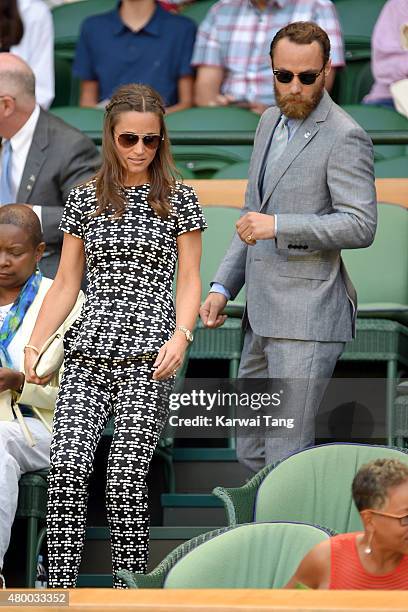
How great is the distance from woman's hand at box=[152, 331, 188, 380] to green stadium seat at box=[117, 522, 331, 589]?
0.61 metres

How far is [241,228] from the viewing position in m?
4.43

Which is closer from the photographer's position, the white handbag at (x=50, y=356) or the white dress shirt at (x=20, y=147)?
the white handbag at (x=50, y=356)

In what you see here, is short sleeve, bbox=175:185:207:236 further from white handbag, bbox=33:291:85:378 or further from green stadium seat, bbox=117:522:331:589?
green stadium seat, bbox=117:522:331:589

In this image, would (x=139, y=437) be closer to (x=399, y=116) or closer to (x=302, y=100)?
(x=302, y=100)

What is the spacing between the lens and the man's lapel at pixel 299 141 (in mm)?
4625

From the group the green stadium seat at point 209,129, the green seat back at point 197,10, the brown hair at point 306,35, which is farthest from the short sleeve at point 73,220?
the green seat back at point 197,10

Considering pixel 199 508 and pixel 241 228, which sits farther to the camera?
pixel 199 508

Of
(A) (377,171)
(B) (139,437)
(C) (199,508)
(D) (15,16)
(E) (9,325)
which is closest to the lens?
(B) (139,437)

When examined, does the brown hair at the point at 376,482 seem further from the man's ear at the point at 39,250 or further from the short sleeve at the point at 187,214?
the man's ear at the point at 39,250

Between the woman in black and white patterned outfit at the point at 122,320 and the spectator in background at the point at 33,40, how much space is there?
3.20 m

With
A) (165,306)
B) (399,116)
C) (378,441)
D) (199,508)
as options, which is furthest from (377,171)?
(165,306)

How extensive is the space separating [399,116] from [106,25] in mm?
1765

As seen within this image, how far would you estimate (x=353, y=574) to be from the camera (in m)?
3.54

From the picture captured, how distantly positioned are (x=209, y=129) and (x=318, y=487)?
317 centimetres
